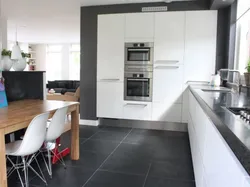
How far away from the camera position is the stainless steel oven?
4691mm

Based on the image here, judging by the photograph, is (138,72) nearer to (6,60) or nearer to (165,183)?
A: (6,60)

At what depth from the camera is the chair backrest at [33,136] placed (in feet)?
6.75

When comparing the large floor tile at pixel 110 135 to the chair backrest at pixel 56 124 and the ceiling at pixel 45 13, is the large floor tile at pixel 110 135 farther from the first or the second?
the ceiling at pixel 45 13

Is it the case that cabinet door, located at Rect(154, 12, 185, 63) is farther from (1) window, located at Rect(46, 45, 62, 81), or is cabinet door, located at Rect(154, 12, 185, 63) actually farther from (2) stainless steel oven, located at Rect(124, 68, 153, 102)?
(1) window, located at Rect(46, 45, 62, 81)

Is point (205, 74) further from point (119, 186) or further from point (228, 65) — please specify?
point (119, 186)

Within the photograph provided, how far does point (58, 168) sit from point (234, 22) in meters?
3.63

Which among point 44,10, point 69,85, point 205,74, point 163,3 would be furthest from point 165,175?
point 69,85

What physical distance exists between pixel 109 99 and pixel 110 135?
844 millimetres

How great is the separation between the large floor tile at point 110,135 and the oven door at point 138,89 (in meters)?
0.75

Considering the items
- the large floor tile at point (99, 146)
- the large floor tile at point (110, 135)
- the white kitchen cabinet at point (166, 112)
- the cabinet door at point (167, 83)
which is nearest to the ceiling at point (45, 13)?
the cabinet door at point (167, 83)

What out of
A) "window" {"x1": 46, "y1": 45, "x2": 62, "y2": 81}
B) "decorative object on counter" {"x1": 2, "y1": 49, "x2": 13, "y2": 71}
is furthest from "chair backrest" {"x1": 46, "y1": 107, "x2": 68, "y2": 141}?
"window" {"x1": 46, "y1": 45, "x2": 62, "y2": 81}

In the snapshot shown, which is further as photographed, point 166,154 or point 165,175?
point 166,154

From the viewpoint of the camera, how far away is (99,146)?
12.1ft

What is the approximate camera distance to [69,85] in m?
10.4
